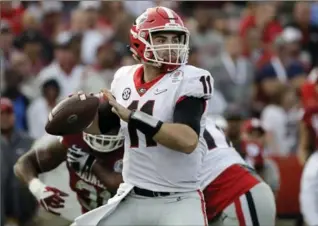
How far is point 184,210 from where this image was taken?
544cm

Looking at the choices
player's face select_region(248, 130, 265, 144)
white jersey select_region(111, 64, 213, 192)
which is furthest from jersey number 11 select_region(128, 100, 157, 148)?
player's face select_region(248, 130, 265, 144)

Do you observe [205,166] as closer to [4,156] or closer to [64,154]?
[64,154]

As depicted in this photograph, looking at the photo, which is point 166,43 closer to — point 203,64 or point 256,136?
point 256,136

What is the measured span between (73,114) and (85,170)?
924 millimetres

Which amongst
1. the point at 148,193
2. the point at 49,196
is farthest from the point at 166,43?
the point at 49,196

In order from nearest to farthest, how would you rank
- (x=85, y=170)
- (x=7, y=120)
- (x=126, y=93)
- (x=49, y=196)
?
1. (x=126, y=93)
2. (x=49, y=196)
3. (x=85, y=170)
4. (x=7, y=120)

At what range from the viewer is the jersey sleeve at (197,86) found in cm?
541

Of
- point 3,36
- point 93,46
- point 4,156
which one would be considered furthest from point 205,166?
point 93,46

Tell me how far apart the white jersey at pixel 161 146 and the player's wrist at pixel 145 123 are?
15cm

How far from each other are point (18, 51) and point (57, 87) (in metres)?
0.91

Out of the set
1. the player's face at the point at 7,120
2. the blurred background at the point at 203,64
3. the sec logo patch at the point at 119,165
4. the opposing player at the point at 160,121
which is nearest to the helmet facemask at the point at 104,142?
the sec logo patch at the point at 119,165

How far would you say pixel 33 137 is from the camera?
9562 millimetres

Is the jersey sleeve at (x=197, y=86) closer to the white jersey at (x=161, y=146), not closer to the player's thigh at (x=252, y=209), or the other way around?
the white jersey at (x=161, y=146)

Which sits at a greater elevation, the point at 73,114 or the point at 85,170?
the point at 73,114
